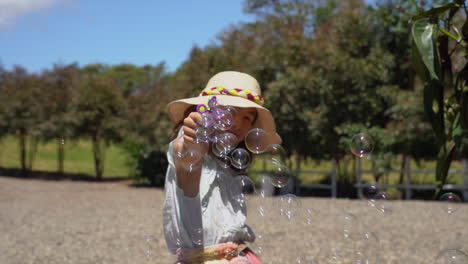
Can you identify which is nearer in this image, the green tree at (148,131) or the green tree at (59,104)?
the green tree at (148,131)

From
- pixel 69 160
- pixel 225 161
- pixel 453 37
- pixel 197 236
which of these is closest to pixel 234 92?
pixel 225 161

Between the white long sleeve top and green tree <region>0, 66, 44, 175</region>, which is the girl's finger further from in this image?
green tree <region>0, 66, 44, 175</region>

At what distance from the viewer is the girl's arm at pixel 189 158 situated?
1893 mm

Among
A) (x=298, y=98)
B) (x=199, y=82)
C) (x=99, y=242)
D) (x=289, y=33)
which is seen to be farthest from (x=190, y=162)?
(x=289, y=33)

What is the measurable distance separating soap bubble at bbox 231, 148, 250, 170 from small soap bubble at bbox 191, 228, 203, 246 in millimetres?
423

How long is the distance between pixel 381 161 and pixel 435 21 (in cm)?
1049

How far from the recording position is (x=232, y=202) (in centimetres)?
209

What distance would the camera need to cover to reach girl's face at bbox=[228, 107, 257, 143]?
220 centimetres

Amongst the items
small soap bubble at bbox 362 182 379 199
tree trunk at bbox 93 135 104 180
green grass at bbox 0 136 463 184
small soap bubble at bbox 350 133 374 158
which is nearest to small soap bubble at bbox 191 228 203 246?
small soap bubble at bbox 362 182 379 199

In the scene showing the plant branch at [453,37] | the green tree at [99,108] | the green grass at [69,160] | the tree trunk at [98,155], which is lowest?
the green grass at [69,160]

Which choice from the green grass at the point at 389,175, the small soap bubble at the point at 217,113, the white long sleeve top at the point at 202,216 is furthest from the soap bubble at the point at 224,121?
the green grass at the point at 389,175

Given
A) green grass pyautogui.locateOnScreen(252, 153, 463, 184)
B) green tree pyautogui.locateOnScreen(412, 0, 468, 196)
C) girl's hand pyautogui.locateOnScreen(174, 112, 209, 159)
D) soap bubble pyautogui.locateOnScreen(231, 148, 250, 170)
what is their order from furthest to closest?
green grass pyautogui.locateOnScreen(252, 153, 463, 184), soap bubble pyautogui.locateOnScreen(231, 148, 250, 170), green tree pyautogui.locateOnScreen(412, 0, 468, 196), girl's hand pyautogui.locateOnScreen(174, 112, 209, 159)

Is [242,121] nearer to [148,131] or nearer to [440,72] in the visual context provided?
[440,72]

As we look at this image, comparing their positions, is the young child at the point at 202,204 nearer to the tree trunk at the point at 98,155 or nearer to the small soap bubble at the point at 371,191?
the small soap bubble at the point at 371,191
